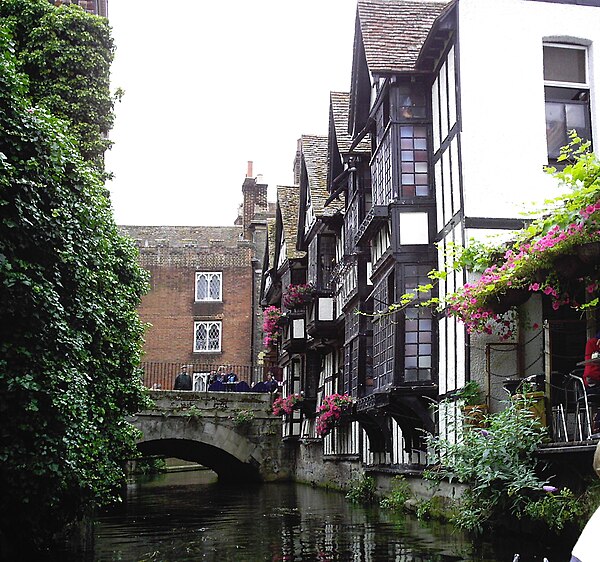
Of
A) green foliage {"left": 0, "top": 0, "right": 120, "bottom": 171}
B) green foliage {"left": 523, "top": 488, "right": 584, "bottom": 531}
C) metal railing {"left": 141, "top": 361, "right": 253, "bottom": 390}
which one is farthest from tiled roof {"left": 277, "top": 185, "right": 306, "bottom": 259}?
green foliage {"left": 523, "top": 488, "right": 584, "bottom": 531}

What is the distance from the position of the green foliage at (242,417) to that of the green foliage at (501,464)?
18.7 meters

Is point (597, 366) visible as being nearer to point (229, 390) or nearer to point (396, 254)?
point (396, 254)

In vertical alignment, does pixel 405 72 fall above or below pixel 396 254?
above

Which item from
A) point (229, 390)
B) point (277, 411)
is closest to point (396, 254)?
point (277, 411)

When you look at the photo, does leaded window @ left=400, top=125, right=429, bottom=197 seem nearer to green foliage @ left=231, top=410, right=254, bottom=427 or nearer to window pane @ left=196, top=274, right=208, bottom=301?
green foliage @ left=231, top=410, right=254, bottom=427

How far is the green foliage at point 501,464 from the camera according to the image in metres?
10.7

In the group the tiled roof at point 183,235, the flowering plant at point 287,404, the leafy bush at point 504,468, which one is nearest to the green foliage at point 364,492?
the leafy bush at point 504,468

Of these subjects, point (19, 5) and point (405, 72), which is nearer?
point (405, 72)

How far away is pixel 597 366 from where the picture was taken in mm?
9680

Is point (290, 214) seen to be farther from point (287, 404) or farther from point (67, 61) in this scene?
point (67, 61)

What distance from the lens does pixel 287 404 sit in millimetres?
28031

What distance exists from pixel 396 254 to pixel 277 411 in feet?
45.5

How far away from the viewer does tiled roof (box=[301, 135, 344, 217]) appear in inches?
980

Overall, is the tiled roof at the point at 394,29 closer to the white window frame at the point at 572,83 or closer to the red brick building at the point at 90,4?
the white window frame at the point at 572,83
